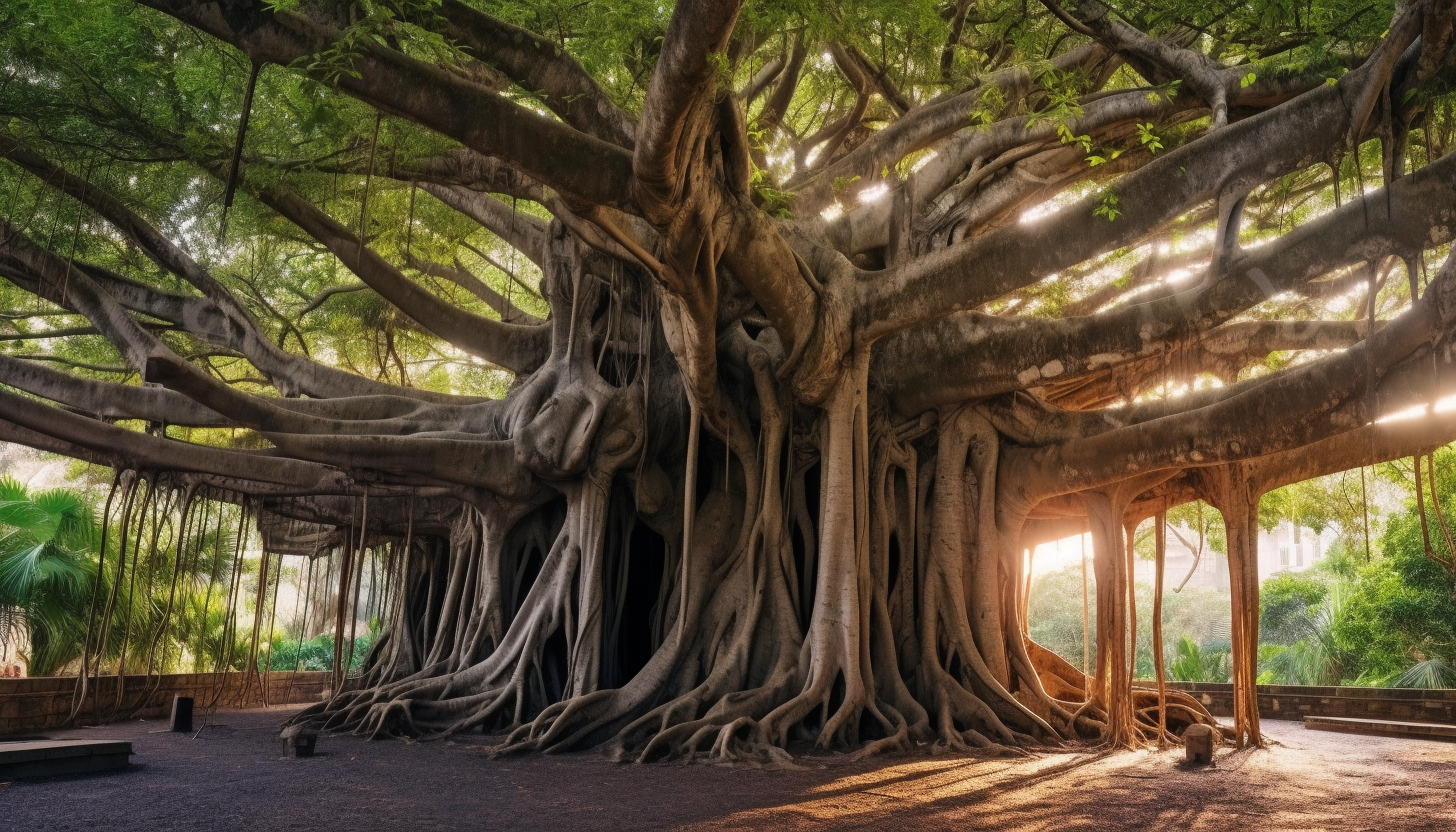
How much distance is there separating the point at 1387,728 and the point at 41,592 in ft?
39.6

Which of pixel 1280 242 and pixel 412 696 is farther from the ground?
pixel 1280 242

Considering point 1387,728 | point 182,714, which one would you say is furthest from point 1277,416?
point 182,714

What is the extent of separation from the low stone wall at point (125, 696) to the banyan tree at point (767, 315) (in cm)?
184

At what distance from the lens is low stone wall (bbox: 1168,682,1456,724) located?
10055 millimetres

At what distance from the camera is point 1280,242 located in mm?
4984

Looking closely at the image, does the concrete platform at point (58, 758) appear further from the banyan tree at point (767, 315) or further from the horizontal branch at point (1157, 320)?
the horizontal branch at point (1157, 320)

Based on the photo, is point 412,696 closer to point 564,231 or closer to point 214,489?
point 214,489

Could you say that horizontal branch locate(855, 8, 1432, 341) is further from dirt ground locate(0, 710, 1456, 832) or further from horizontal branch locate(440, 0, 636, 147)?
dirt ground locate(0, 710, 1456, 832)

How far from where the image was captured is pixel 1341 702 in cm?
1084

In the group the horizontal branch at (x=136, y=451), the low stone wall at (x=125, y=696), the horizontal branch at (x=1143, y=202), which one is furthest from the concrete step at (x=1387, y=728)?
the low stone wall at (x=125, y=696)

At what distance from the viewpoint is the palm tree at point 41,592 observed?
9.12m

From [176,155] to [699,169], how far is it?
3.92 meters

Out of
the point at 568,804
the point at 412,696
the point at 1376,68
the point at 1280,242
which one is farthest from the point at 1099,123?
the point at 412,696

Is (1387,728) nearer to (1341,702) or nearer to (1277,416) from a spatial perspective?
(1341,702)
